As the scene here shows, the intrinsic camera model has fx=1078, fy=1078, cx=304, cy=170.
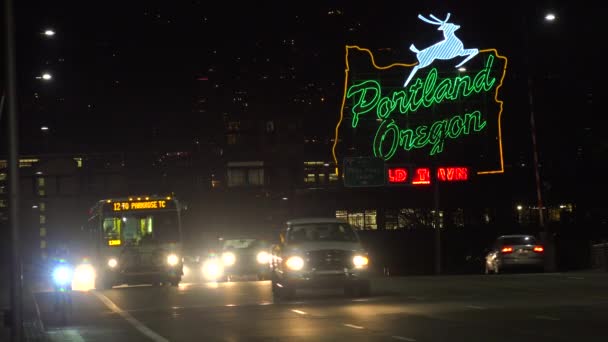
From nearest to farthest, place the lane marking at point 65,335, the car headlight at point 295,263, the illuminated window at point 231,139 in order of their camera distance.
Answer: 1. the lane marking at point 65,335
2. the car headlight at point 295,263
3. the illuminated window at point 231,139

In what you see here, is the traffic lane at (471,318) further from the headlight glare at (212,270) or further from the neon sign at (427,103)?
the neon sign at (427,103)

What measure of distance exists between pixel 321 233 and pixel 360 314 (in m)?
6.29

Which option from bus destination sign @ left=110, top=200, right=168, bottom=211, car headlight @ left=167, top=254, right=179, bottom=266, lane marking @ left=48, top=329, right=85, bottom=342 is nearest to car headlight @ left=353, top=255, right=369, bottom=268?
lane marking @ left=48, top=329, right=85, bottom=342

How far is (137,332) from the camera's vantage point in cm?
1781

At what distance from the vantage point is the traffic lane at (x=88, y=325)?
56.6 feet

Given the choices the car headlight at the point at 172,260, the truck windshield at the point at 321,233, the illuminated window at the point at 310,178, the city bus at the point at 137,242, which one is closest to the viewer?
the truck windshield at the point at 321,233

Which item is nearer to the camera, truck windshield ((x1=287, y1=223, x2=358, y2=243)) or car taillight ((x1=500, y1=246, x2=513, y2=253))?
truck windshield ((x1=287, y1=223, x2=358, y2=243))

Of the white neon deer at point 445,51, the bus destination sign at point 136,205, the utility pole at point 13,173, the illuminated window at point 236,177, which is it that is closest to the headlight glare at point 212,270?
the bus destination sign at point 136,205

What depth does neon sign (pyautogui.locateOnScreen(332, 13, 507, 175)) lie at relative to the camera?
165 ft

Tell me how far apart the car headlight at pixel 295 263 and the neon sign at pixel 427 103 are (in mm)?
24911

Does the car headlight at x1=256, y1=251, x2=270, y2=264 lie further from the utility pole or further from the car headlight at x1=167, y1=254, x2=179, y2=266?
the utility pole

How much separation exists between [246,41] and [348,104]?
63125 millimetres

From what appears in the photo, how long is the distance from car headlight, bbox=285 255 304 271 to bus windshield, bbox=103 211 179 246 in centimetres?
1323

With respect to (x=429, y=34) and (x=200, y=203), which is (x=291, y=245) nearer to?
(x=200, y=203)
